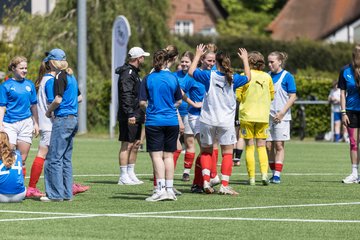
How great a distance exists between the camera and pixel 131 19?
4403 cm

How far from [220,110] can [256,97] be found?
178 centimetres

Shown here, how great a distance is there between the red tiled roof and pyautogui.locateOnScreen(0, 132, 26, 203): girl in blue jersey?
65.7m

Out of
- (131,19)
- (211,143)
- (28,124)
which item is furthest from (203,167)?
(131,19)

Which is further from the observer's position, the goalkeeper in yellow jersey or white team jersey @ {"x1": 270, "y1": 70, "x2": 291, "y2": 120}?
white team jersey @ {"x1": 270, "y1": 70, "x2": 291, "y2": 120}

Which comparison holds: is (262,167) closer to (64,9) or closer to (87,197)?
(87,197)

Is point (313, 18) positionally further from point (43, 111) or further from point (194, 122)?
point (43, 111)

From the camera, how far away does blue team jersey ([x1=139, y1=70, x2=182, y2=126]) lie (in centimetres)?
1456

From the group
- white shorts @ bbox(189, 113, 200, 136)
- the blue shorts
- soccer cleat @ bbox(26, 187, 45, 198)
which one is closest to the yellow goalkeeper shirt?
white shorts @ bbox(189, 113, 200, 136)

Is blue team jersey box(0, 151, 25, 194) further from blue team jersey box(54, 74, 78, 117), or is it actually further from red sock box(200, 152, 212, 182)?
red sock box(200, 152, 212, 182)

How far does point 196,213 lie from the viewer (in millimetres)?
13070

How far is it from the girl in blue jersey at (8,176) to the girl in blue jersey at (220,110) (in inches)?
105

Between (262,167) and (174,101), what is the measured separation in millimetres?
2972

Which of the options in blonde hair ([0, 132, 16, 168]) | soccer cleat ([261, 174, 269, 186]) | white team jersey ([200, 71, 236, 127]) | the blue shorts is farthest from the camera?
the blue shorts

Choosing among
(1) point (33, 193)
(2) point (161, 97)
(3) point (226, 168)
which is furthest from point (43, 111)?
(3) point (226, 168)
